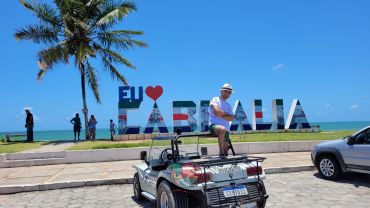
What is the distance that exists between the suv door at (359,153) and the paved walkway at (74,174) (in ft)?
7.54

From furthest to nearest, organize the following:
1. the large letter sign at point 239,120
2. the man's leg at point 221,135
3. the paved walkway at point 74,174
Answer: the large letter sign at point 239,120, the paved walkway at point 74,174, the man's leg at point 221,135

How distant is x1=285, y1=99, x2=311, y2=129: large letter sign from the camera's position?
25344 mm

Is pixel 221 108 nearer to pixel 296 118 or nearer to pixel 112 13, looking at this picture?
pixel 112 13

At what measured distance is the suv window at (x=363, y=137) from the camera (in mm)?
8641

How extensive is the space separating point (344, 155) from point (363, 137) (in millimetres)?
633

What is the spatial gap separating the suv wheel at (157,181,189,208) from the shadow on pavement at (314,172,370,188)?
5.08 meters

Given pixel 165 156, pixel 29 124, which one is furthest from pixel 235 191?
pixel 29 124

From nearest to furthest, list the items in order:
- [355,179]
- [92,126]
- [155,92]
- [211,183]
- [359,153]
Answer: [211,183], [359,153], [355,179], [155,92], [92,126]

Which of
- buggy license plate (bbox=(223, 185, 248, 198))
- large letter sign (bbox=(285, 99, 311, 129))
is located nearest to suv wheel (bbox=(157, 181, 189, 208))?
buggy license plate (bbox=(223, 185, 248, 198))

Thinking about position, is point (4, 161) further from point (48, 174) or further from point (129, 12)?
point (129, 12)

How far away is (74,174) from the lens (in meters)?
10.9

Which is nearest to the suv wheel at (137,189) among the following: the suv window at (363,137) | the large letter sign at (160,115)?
the suv window at (363,137)

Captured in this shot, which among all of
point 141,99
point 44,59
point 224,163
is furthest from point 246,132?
point 224,163

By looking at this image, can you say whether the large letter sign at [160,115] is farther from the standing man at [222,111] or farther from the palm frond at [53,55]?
the standing man at [222,111]
